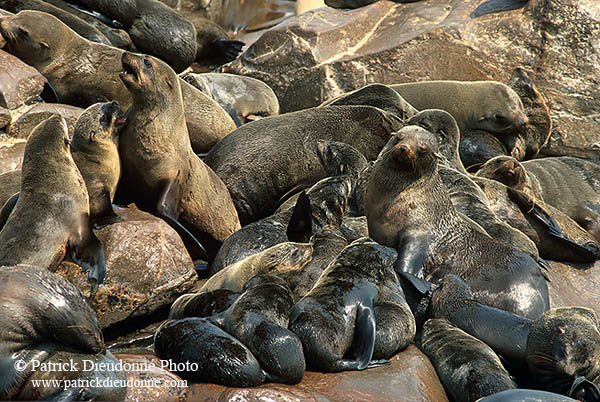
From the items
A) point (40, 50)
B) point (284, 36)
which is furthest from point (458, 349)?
point (284, 36)

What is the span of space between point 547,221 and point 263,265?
3252mm

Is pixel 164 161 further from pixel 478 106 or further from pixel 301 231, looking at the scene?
pixel 478 106

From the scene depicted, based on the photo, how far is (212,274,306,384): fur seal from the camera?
14.6 ft

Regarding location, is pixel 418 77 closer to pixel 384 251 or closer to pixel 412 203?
pixel 412 203

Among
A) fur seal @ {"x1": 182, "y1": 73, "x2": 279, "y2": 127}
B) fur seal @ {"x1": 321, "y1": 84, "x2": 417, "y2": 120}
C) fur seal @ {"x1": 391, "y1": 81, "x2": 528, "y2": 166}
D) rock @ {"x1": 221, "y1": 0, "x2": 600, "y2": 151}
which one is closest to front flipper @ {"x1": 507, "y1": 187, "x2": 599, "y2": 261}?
fur seal @ {"x1": 321, "y1": 84, "x2": 417, "y2": 120}

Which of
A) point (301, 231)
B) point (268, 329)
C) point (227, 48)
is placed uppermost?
point (268, 329)

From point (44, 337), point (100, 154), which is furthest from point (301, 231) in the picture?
point (44, 337)

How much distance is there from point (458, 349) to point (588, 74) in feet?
22.9

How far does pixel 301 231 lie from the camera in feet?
21.7

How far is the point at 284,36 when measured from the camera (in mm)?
Result: 12273

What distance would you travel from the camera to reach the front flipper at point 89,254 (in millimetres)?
5620

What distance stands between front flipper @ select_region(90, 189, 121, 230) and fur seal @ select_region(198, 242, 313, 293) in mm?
845

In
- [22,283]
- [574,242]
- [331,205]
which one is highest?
[22,283]

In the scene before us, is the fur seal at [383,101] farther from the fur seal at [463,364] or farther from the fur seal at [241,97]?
the fur seal at [463,364]
